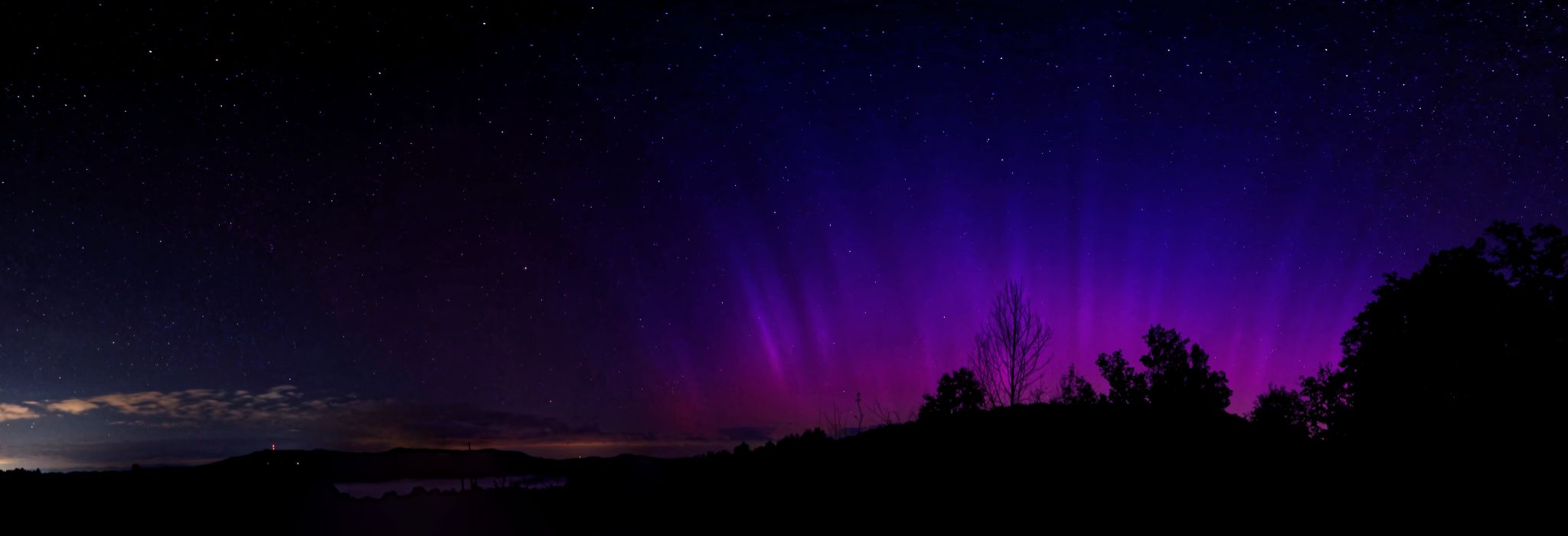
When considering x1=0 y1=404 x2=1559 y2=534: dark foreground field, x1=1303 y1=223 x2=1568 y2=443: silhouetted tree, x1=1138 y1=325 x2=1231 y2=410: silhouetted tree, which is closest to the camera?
x1=0 y1=404 x2=1559 y2=534: dark foreground field

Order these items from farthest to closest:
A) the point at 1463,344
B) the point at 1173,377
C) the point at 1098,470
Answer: the point at 1173,377 < the point at 1463,344 < the point at 1098,470

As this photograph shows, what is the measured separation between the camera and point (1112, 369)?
5203 cm

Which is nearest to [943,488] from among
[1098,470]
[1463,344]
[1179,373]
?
[1098,470]

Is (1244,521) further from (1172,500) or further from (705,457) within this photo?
(705,457)

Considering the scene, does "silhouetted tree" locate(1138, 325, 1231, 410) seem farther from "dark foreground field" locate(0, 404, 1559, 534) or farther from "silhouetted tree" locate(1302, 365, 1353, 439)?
"dark foreground field" locate(0, 404, 1559, 534)

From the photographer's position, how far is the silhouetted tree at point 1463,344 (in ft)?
77.5

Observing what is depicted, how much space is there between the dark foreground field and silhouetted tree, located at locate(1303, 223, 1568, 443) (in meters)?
11.2

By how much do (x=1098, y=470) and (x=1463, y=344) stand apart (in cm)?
2146

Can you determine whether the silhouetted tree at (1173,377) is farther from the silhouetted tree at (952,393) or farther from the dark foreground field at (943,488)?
the dark foreground field at (943,488)

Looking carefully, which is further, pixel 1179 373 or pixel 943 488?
pixel 1179 373

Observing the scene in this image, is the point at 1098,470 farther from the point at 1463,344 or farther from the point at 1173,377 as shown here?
the point at 1173,377

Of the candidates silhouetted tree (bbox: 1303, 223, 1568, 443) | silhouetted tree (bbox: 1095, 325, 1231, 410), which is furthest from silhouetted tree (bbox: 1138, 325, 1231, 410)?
silhouetted tree (bbox: 1303, 223, 1568, 443)

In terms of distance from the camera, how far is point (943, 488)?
13570 mm

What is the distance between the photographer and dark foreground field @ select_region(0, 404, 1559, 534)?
11.5 m
